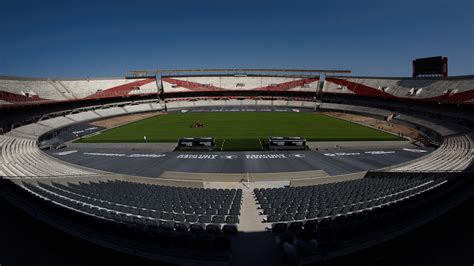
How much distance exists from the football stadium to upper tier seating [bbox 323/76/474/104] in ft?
1.24

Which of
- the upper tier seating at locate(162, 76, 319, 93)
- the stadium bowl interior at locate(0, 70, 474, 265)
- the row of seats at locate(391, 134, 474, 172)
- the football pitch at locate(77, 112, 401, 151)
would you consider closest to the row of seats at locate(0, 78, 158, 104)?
the stadium bowl interior at locate(0, 70, 474, 265)

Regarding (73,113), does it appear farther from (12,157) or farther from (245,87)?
(245,87)

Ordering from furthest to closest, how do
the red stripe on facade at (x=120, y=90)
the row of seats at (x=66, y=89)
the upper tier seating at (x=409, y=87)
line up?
the red stripe on facade at (x=120, y=90) < the row of seats at (x=66, y=89) < the upper tier seating at (x=409, y=87)

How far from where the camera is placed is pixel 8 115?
4397 cm

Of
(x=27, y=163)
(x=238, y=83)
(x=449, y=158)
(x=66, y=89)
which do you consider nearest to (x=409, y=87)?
(x=238, y=83)

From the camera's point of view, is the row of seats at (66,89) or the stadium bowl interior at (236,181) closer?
the stadium bowl interior at (236,181)

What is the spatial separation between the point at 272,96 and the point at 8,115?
5864cm

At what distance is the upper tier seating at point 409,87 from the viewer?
49312 mm

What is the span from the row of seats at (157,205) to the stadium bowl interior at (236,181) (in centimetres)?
5

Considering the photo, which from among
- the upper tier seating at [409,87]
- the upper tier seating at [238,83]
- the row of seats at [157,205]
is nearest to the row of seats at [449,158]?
the row of seats at [157,205]

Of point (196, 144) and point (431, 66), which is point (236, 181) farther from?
point (431, 66)

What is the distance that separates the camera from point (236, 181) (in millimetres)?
19391

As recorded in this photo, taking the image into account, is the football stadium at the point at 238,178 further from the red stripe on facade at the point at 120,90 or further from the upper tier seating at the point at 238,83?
the upper tier seating at the point at 238,83

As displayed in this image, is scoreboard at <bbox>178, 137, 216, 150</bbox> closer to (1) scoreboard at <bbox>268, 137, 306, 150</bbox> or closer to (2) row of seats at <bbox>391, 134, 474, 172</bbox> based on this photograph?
(1) scoreboard at <bbox>268, 137, 306, 150</bbox>
